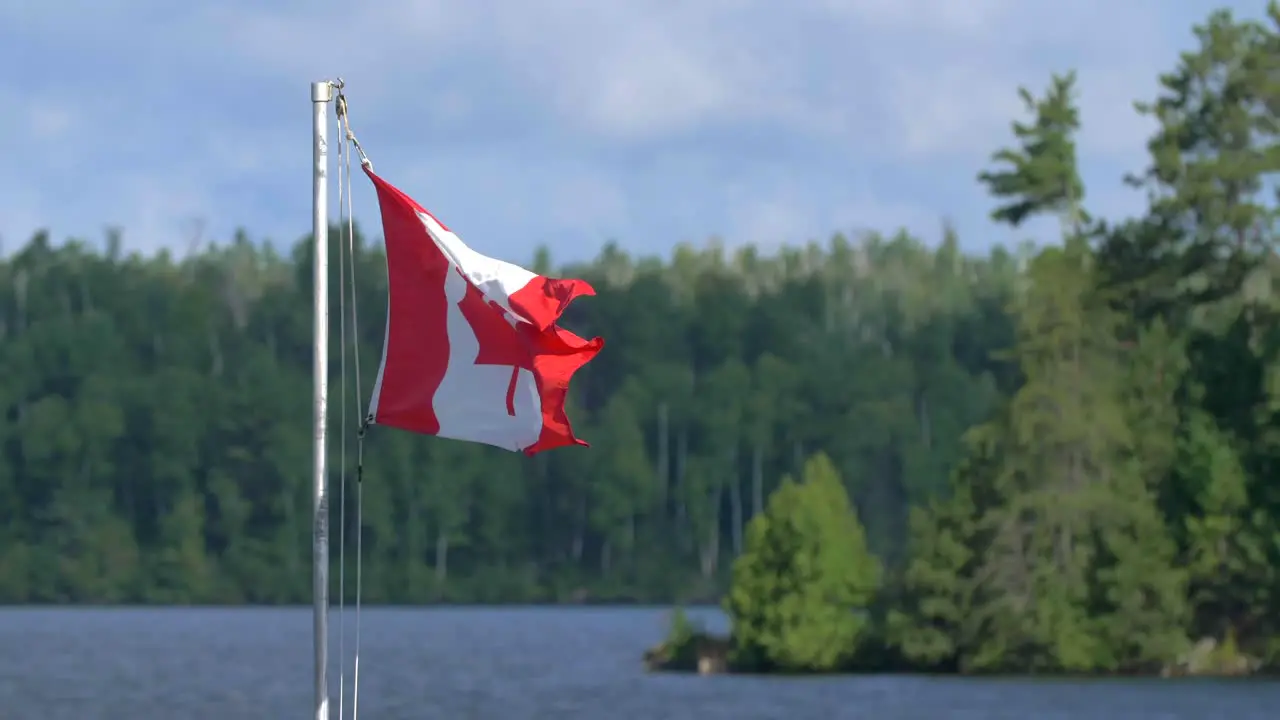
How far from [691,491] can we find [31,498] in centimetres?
4420

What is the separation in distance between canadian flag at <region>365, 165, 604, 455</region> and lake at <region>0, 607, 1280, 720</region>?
40.8 metres

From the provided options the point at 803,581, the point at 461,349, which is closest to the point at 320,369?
the point at 461,349

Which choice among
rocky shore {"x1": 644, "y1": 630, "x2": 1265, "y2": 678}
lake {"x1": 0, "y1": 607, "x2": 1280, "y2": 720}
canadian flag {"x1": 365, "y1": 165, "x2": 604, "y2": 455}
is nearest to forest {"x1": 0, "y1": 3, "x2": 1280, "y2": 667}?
lake {"x1": 0, "y1": 607, "x2": 1280, "y2": 720}

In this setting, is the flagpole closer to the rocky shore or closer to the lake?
the lake

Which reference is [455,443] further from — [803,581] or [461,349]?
[461,349]

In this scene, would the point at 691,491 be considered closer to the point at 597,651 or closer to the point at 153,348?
the point at 153,348

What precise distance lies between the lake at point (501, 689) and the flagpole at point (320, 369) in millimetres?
41420

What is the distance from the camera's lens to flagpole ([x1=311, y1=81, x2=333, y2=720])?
18484 millimetres

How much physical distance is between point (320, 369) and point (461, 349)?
148 centimetres

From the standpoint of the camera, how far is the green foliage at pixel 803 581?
75.6 m

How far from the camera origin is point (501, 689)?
74.2 meters

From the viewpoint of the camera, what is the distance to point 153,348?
559ft

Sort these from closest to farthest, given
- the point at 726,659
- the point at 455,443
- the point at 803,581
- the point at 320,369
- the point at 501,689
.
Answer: the point at 320,369, the point at 501,689, the point at 803,581, the point at 726,659, the point at 455,443

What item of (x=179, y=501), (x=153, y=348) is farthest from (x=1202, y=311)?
(x=153, y=348)
